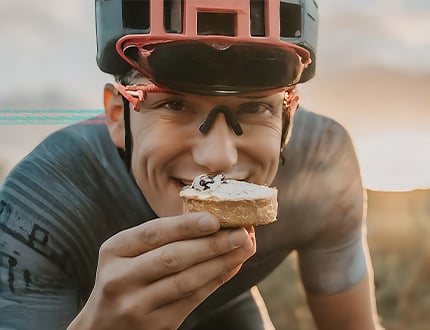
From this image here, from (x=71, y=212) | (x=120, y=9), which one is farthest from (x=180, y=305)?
(x=120, y=9)

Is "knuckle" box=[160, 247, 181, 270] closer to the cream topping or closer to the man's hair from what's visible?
the cream topping

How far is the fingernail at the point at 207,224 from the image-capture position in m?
1.53

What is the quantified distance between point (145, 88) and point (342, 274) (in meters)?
0.76

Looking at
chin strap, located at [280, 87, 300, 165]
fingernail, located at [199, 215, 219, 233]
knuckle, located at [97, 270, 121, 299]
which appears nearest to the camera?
fingernail, located at [199, 215, 219, 233]

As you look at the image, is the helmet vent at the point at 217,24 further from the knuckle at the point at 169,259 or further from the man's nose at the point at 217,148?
the knuckle at the point at 169,259

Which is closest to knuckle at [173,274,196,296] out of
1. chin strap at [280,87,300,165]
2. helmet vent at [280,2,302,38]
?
chin strap at [280,87,300,165]

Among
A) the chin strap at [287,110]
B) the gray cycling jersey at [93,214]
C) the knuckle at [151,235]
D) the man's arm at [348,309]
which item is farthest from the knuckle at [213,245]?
the man's arm at [348,309]

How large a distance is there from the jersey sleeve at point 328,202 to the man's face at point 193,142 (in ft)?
0.52

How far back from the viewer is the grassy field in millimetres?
1927

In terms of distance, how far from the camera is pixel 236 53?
169 cm

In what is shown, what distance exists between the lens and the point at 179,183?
5.86 ft

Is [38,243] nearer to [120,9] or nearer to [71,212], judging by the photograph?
[71,212]

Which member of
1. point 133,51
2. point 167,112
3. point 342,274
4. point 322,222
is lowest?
point 342,274

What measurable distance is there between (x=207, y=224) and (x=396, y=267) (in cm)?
Answer: 64
